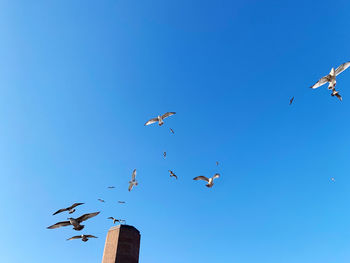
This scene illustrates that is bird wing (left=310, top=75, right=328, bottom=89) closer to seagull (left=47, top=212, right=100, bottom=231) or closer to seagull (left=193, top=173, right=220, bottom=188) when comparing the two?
seagull (left=193, top=173, right=220, bottom=188)

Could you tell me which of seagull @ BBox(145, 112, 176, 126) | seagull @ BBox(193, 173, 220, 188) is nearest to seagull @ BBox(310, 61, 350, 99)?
seagull @ BBox(193, 173, 220, 188)

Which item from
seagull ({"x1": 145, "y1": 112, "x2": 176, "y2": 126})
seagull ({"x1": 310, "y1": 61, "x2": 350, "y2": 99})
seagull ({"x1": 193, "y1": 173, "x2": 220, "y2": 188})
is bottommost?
seagull ({"x1": 193, "y1": 173, "x2": 220, "y2": 188})

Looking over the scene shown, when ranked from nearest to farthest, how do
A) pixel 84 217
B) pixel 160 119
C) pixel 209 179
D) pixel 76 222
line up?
pixel 76 222 → pixel 84 217 → pixel 209 179 → pixel 160 119

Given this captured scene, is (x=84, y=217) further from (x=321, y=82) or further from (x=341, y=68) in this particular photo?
(x=341, y=68)

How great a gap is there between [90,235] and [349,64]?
17.8m

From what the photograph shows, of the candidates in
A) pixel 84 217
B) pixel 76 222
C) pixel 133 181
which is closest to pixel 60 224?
pixel 76 222

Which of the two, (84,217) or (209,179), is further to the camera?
(209,179)

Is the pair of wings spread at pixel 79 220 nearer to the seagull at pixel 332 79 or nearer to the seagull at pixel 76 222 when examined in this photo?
the seagull at pixel 76 222

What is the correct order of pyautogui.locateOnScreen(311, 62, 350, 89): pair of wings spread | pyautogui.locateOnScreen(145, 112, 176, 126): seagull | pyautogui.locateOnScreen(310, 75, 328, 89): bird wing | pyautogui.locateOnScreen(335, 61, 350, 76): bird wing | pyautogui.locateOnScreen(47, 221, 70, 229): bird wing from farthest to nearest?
pyautogui.locateOnScreen(145, 112, 176, 126): seagull
pyautogui.locateOnScreen(310, 75, 328, 89): bird wing
pyautogui.locateOnScreen(311, 62, 350, 89): pair of wings spread
pyautogui.locateOnScreen(335, 61, 350, 76): bird wing
pyautogui.locateOnScreen(47, 221, 70, 229): bird wing

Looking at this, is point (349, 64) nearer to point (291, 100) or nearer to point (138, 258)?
point (291, 100)

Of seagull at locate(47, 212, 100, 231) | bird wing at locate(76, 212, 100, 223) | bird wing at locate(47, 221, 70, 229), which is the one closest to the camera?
bird wing at locate(47, 221, 70, 229)

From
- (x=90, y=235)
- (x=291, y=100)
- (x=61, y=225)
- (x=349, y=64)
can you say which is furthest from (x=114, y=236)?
(x=349, y=64)

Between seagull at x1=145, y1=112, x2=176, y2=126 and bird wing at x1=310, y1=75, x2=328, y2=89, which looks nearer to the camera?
bird wing at x1=310, y1=75, x2=328, y2=89

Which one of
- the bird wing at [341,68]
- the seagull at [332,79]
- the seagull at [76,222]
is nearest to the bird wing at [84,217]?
the seagull at [76,222]
